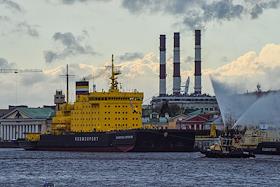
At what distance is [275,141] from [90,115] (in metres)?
26.4

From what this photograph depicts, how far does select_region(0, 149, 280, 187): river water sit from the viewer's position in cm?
7731

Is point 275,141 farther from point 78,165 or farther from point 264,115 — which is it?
point 78,165

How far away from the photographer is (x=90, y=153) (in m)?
137

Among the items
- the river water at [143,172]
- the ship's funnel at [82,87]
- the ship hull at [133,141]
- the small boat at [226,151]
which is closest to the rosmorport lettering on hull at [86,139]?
the ship hull at [133,141]

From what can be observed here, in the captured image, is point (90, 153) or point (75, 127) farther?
point (75, 127)

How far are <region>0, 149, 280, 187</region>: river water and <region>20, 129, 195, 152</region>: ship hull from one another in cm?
2106

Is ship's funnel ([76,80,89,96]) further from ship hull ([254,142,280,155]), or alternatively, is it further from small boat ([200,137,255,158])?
small boat ([200,137,255,158])

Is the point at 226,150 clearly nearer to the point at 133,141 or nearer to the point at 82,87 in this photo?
the point at 133,141

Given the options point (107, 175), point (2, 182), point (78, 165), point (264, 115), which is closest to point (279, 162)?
point (264, 115)

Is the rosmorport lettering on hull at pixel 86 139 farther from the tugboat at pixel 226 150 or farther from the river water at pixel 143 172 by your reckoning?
the tugboat at pixel 226 150

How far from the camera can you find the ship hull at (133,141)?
5236 inches

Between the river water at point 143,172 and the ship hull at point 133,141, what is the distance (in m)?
21.1

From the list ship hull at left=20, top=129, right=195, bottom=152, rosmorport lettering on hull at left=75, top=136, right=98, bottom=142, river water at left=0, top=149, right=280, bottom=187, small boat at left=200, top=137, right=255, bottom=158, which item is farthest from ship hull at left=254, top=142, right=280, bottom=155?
rosmorport lettering on hull at left=75, top=136, right=98, bottom=142

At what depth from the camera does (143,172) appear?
8850 centimetres
